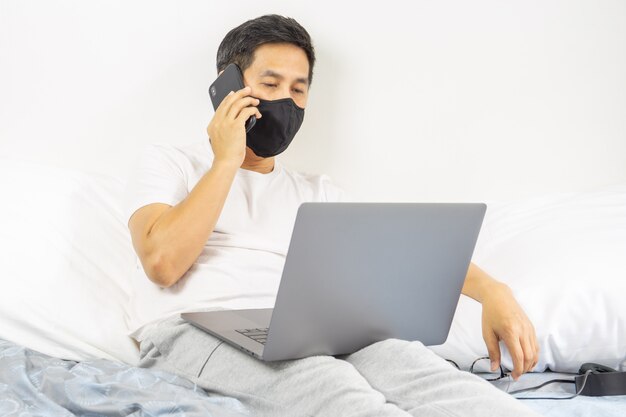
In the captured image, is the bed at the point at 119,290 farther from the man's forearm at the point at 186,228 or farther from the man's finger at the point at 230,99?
the man's finger at the point at 230,99

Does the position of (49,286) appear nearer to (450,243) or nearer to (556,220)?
(450,243)

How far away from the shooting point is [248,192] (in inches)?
63.5

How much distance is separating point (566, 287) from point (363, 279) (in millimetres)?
526

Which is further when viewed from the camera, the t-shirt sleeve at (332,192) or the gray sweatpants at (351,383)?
the t-shirt sleeve at (332,192)

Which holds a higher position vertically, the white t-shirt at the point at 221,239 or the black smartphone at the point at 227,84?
the black smartphone at the point at 227,84

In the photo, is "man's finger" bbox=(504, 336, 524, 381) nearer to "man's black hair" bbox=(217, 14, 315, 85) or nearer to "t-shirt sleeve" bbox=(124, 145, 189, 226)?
"t-shirt sleeve" bbox=(124, 145, 189, 226)

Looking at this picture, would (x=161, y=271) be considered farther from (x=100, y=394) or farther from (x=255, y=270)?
(x=100, y=394)

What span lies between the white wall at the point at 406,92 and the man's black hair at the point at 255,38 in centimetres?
22

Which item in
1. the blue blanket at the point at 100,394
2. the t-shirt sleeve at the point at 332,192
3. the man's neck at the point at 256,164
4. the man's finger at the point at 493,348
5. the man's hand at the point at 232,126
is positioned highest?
the man's hand at the point at 232,126

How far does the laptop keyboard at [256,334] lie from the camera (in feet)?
3.77

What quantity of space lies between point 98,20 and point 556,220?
1.17 metres

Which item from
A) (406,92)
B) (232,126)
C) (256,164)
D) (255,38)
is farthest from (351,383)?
(406,92)

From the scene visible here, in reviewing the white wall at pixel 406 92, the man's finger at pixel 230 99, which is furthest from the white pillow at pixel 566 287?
the man's finger at pixel 230 99

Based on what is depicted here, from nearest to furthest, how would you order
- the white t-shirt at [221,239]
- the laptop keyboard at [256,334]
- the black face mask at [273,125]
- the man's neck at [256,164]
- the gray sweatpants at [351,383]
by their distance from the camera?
the gray sweatpants at [351,383]
the laptop keyboard at [256,334]
the white t-shirt at [221,239]
the black face mask at [273,125]
the man's neck at [256,164]
